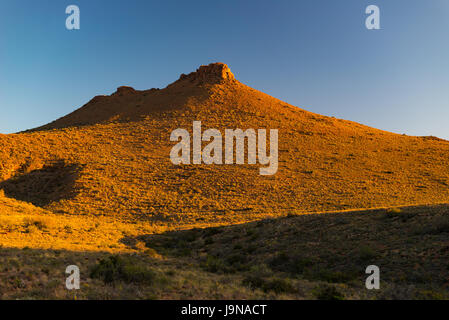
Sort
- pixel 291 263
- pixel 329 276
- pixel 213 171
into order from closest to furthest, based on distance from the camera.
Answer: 1. pixel 329 276
2. pixel 291 263
3. pixel 213 171

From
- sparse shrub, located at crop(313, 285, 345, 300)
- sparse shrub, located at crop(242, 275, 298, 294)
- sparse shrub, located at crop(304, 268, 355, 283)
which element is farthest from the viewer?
sparse shrub, located at crop(304, 268, 355, 283)

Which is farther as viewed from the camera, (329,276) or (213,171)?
(213,171)

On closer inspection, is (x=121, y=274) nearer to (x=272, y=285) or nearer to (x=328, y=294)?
(x=272, y=285)

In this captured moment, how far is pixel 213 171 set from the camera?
1519 inches

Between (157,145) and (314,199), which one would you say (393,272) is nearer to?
(314,199)

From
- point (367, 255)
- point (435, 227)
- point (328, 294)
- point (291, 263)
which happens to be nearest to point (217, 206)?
point (291, 263)

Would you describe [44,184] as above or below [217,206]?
above

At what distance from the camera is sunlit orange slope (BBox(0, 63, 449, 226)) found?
29.6 m

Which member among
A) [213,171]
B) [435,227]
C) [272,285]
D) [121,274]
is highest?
[213,171]

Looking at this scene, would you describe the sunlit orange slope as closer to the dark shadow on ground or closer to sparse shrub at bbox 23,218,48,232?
the dark shadow on ground

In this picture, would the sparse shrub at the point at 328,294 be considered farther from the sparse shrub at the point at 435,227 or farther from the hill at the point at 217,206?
the sparse shrub at the point at 435,227

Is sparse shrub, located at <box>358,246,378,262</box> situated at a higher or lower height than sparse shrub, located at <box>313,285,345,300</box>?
higher

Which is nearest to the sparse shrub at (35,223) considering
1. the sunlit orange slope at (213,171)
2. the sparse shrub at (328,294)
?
the sunlit orange slope at (213,171)

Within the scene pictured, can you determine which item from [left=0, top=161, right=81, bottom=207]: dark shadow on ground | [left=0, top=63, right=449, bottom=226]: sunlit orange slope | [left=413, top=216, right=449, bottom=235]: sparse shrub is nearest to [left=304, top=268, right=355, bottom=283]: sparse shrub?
[left=413, top=216, right=449, bottom=235]: sparse shrub
